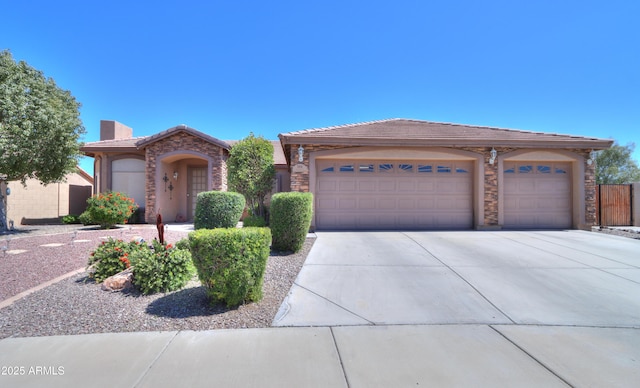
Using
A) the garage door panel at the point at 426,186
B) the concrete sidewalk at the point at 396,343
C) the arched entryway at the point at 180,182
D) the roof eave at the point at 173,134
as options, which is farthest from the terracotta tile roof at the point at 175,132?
the concrete sidewalk at the point at 396,343

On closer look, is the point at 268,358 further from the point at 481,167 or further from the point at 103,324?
the point at 481,167

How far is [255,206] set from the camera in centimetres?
1009

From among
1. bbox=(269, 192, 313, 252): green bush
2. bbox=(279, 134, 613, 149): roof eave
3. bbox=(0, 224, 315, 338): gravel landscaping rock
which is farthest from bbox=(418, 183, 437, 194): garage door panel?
bbox=(0, 224, 315, 338): gravel landscaping rock

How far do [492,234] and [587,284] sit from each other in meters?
5.01

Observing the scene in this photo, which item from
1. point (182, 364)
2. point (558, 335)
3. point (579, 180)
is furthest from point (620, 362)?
point (579, 180)

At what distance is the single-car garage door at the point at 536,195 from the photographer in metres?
11.1

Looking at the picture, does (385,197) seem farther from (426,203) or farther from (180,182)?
(180,182)

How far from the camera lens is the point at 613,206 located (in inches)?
463

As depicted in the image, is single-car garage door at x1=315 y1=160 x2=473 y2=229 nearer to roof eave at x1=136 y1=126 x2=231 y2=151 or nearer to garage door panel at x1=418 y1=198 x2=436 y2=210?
garage door panel at x1=418 y1=198 x2=436 y2=210

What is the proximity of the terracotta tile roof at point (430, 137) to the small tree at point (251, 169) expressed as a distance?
1102 millimetres

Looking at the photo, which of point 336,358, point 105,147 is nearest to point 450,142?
point 336,358

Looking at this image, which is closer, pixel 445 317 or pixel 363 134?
pixel 445 317

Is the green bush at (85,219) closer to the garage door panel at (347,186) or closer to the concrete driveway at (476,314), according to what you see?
the garage door panel at (347,186)

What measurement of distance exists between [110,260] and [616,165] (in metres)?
37.2
